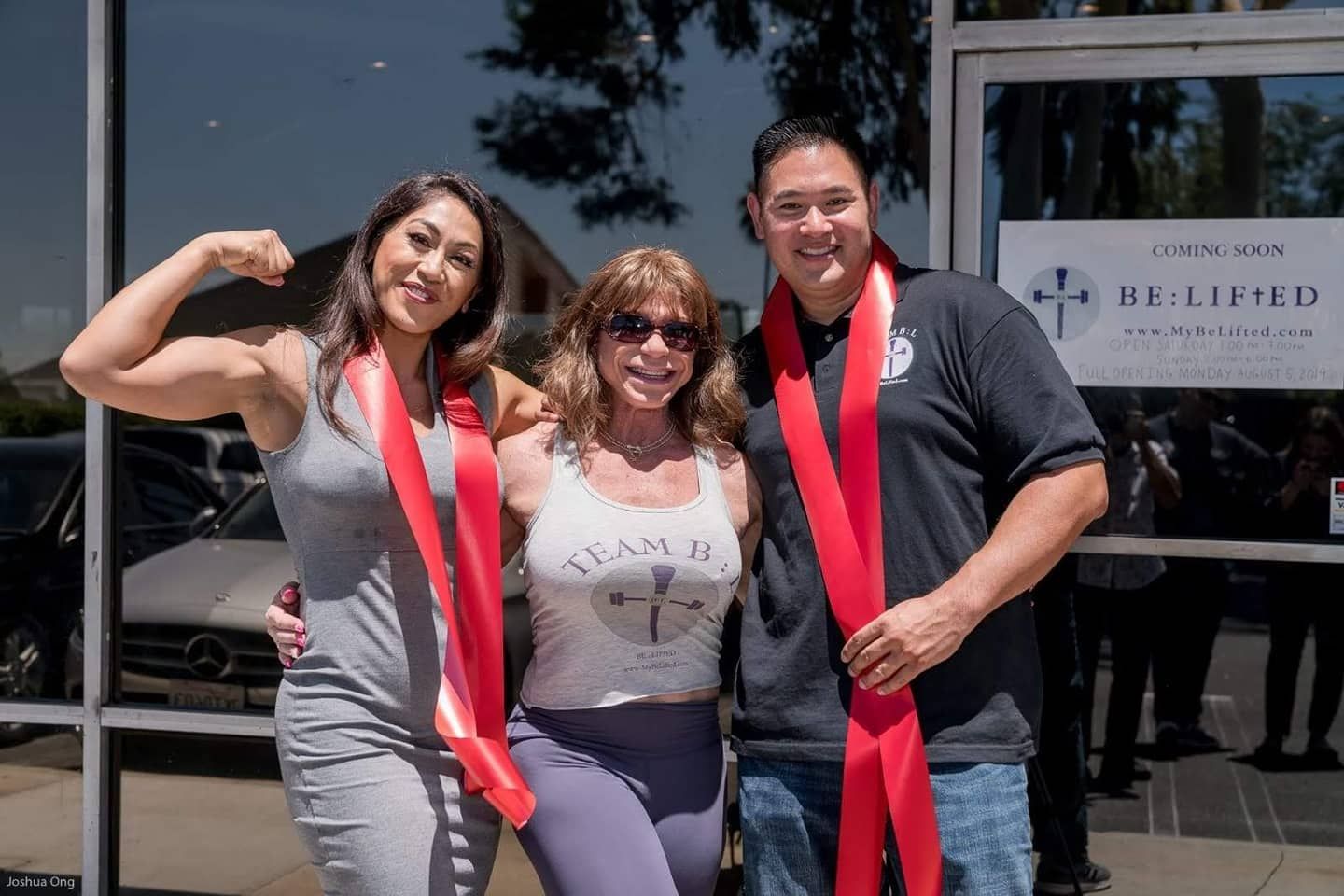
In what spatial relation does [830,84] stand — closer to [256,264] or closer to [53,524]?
[256,264]

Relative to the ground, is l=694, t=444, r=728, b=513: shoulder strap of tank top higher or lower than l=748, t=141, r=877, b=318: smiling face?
lower

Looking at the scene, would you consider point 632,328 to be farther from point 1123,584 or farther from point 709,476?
point 1123,584

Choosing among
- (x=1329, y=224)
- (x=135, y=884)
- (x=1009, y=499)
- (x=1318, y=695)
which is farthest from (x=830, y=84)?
(x=135, y=884)

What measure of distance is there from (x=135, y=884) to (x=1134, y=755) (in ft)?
9.85

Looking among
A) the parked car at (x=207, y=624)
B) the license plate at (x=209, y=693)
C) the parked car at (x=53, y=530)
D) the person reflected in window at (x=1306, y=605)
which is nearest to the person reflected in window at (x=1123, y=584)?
the person reflected in window at (x=1306, y=605)

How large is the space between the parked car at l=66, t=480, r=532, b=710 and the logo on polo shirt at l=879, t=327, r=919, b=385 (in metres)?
1.83

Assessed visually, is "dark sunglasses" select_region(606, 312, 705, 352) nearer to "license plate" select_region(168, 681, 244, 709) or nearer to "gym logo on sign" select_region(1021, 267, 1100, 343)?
"gym logo on sign" select_region(1021, 267, 1100, 343)

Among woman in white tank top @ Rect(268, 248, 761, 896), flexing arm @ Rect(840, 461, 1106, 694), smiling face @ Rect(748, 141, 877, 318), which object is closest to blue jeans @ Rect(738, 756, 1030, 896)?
woman in white tank top @ Rect(268, 248, 761, 896)

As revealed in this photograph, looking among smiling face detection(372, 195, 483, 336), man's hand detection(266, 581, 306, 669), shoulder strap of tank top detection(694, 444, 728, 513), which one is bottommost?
man's hand detection(266, 581, 306, 669)

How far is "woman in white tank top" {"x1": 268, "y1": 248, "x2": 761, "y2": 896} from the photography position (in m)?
2.51

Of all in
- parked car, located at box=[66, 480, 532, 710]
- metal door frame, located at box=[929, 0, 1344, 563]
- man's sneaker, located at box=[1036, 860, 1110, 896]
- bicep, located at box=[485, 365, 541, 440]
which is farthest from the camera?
parked car, located at box=[66, 480, 532, 710]

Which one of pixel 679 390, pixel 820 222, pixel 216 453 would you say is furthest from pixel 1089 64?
pixel 216 453

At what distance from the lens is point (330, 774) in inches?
96.5
